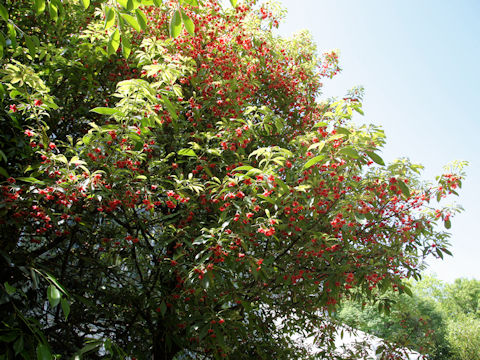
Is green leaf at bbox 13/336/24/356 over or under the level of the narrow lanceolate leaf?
under

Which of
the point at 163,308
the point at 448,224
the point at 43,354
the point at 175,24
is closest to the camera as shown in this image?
the point at 175,24

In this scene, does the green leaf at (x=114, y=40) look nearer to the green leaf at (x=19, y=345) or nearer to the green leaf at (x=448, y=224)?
the green leaf at (x=19, y=345)

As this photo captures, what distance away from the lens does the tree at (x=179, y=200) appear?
8.54 feet

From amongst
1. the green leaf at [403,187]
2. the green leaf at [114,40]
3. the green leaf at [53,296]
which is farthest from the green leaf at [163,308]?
the green leaf at [403,187]

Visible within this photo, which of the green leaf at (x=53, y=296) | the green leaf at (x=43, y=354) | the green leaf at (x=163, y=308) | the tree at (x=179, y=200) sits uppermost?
the tree at (x=179, y=200)

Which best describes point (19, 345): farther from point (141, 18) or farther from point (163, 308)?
point (141, 18)

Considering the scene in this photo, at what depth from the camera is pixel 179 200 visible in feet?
9.55

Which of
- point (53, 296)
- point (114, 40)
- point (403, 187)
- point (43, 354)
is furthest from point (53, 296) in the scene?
point (403, 187)

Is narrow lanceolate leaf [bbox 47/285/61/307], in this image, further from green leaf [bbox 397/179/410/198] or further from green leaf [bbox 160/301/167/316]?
green leaf [bbox 397/179/410/198]

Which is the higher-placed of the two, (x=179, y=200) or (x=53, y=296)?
(x=179, y=200)

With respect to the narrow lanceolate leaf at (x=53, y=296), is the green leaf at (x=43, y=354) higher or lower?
lower

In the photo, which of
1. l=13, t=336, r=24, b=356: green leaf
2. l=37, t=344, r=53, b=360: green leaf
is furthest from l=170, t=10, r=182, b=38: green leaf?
l=13, t=336, r=24, b=356: green leaf

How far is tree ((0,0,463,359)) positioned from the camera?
103 inches

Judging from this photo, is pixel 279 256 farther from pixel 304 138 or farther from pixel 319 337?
pixel 319 337
